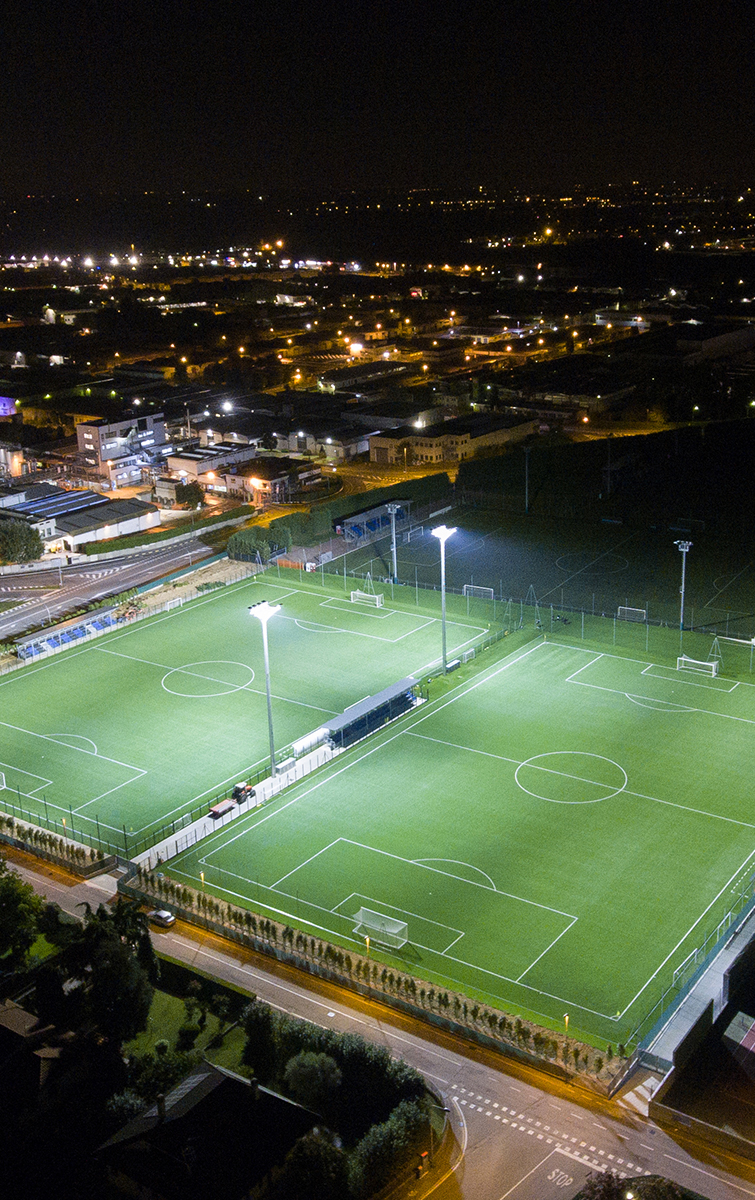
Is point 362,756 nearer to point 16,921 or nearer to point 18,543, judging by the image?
point 16,921

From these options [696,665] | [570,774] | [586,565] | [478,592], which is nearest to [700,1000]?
[570,774]

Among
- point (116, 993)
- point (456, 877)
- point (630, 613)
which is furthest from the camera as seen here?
point (630, 613)

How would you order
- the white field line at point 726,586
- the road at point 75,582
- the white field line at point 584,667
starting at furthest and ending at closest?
1. the road at point 75,582
2. the white field line at point 726,586
3. the white field line at point 584,667

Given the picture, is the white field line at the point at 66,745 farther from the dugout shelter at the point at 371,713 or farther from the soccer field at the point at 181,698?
the dugout shelter at the point at 371,713

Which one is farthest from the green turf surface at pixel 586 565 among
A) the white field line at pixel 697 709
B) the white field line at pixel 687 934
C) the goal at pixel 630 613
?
the white field line at pixel 687 934

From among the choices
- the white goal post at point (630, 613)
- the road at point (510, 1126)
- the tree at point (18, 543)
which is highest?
the tree at point (18, 543)

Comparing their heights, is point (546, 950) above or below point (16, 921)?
below

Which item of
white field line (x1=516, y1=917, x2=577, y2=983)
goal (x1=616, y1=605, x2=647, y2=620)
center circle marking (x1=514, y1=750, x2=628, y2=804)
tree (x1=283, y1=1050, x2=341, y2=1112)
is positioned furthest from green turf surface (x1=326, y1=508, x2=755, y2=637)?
tree (x1=283, y1=1050, x2=341, y2=1112)

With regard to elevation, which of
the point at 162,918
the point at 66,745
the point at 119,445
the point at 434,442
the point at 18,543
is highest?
the point at 119,445
